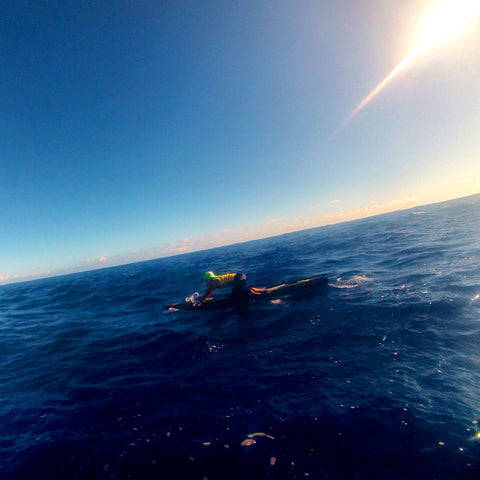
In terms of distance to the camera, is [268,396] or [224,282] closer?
[268,396]

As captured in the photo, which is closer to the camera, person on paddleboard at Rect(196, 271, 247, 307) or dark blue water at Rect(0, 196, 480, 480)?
dark blue water at Rect(0, 196, 480, 480)

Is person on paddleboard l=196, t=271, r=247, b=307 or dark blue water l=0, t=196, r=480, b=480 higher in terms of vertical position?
person on paddleboard l=196, t=271, r=247, b=307

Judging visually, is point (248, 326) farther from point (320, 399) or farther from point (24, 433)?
point (24, 433)

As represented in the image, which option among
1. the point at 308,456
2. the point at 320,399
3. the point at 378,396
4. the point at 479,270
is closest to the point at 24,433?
the point at 308,456

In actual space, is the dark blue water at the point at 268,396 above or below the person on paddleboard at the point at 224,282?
below

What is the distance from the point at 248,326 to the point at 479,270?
12.3 metres

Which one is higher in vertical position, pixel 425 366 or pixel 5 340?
pixel 5 340

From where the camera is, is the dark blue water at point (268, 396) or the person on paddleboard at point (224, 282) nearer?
the dark blue water at point (268, 396)

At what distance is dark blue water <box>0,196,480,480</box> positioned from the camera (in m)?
4.88

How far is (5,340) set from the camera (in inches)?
588

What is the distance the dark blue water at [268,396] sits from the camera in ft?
16.0

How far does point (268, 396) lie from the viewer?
6.52 metres

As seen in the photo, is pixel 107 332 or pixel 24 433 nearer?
pixel 24 433

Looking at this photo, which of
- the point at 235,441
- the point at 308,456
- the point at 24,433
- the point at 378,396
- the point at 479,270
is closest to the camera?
the point at 308,456
